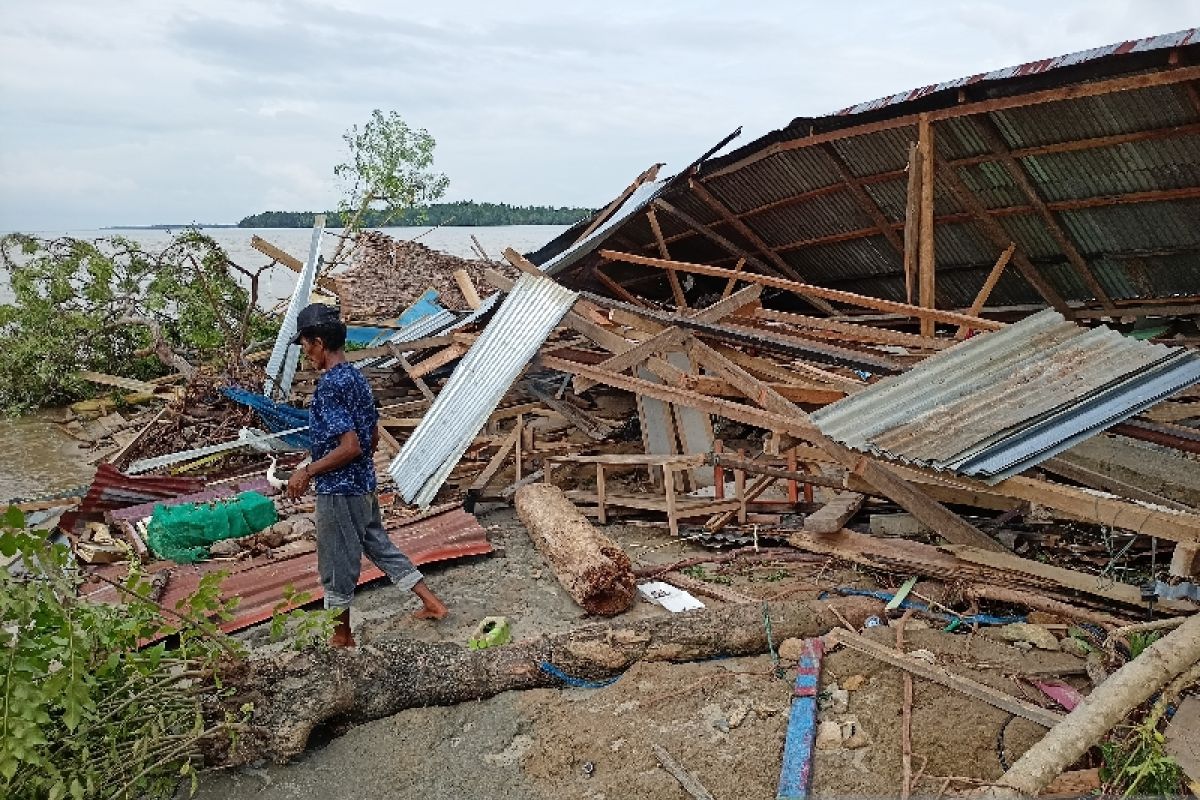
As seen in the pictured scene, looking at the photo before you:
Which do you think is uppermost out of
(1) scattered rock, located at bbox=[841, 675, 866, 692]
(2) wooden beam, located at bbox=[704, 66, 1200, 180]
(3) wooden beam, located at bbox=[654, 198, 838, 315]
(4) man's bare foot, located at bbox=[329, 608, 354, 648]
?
(2) wooden beam, located at bbox=[704, 66, 1200, 180]

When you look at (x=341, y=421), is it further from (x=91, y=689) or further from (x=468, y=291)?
(x=468, y=291)

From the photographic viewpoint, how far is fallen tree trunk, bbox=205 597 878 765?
3875 millimetres

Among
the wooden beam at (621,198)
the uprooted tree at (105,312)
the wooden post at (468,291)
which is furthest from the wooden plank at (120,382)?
the wooden beam at (621,198)

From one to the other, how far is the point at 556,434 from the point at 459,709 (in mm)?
4654

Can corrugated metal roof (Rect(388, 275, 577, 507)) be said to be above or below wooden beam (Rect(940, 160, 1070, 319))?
below

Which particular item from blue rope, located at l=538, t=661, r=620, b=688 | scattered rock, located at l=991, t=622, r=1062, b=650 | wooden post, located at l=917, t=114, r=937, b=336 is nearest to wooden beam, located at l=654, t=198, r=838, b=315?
wooden post, located at l=917, t=114, r=937, b=336

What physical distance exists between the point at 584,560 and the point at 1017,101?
15.9 ft

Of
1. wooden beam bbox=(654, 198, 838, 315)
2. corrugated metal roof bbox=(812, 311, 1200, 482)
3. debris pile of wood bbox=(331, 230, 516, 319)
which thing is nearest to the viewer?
corrugated metal roof bbox=(812, 311, 1200, 482)

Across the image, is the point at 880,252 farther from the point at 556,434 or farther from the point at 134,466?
the point at 134,466

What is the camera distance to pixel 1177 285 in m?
8.29

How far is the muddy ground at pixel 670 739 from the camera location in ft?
11.3

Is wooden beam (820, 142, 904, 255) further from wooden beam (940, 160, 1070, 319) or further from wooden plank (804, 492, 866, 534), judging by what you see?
wooden plank (804, 492, 866, 534)

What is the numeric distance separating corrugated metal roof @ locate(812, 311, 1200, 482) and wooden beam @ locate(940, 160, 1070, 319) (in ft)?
8.37

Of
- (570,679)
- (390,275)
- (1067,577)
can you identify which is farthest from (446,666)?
(390,275)
